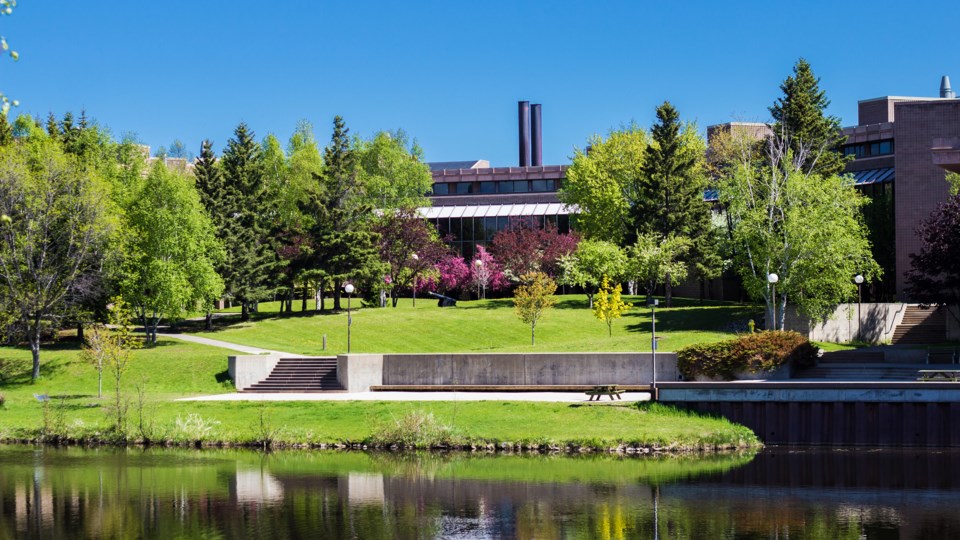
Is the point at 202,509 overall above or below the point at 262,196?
below

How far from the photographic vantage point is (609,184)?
275ft

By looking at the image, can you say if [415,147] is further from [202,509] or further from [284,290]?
[202,509]

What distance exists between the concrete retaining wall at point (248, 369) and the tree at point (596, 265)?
2731 centimetres

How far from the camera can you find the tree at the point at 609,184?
273 ft

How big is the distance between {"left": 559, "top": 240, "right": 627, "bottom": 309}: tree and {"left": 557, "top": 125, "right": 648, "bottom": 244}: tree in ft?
15.5

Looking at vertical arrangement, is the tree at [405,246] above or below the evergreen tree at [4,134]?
below

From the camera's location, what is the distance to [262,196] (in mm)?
76438

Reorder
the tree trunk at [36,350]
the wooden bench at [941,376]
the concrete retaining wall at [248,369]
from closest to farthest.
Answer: the wooden bench at [941,376] → the concrete retaining wall at [248,369] → the tree trunk at [36,350]

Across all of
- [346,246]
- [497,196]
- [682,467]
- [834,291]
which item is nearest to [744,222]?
[834,291]

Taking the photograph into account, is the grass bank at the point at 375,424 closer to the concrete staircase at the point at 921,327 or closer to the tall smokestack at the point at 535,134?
the concrete staircase at the point at 921,327

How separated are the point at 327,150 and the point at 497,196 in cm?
3352

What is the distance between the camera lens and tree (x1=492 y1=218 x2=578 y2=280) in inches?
3305

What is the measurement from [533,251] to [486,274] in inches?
328

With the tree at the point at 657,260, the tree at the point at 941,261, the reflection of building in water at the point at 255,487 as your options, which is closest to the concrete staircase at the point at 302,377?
the reflection of building in water at the point at 255,487
